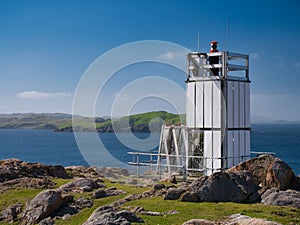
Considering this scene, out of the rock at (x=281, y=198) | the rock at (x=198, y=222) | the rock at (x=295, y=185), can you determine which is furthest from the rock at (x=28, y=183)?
the rock at (x=295, y=185)

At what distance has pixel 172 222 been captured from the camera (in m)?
18.8

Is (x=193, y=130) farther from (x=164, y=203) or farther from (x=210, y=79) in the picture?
(x=164, y=203)

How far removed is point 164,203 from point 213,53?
44.3 ft

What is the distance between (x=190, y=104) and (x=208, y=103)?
154cm

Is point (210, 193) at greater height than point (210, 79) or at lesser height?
lesser

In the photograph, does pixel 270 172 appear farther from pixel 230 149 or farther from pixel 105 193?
pixel 105 193

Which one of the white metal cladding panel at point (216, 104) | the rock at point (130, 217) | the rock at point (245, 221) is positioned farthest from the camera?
the white metal cladding panel at point (216, 104)

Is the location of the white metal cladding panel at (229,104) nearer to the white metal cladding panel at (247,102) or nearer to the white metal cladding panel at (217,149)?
the white metal cladding panel at (217,149)

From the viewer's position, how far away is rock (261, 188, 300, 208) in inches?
843

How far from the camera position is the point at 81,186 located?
27406 mm

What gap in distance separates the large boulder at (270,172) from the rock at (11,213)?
11.8 meters

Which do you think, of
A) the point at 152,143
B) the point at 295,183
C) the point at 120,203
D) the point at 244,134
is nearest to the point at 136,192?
the point at 120,203

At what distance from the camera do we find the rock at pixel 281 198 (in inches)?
843

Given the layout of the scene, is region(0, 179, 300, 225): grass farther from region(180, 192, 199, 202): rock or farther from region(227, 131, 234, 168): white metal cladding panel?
region(227, 131, 234, 168): white metal cladding panel
